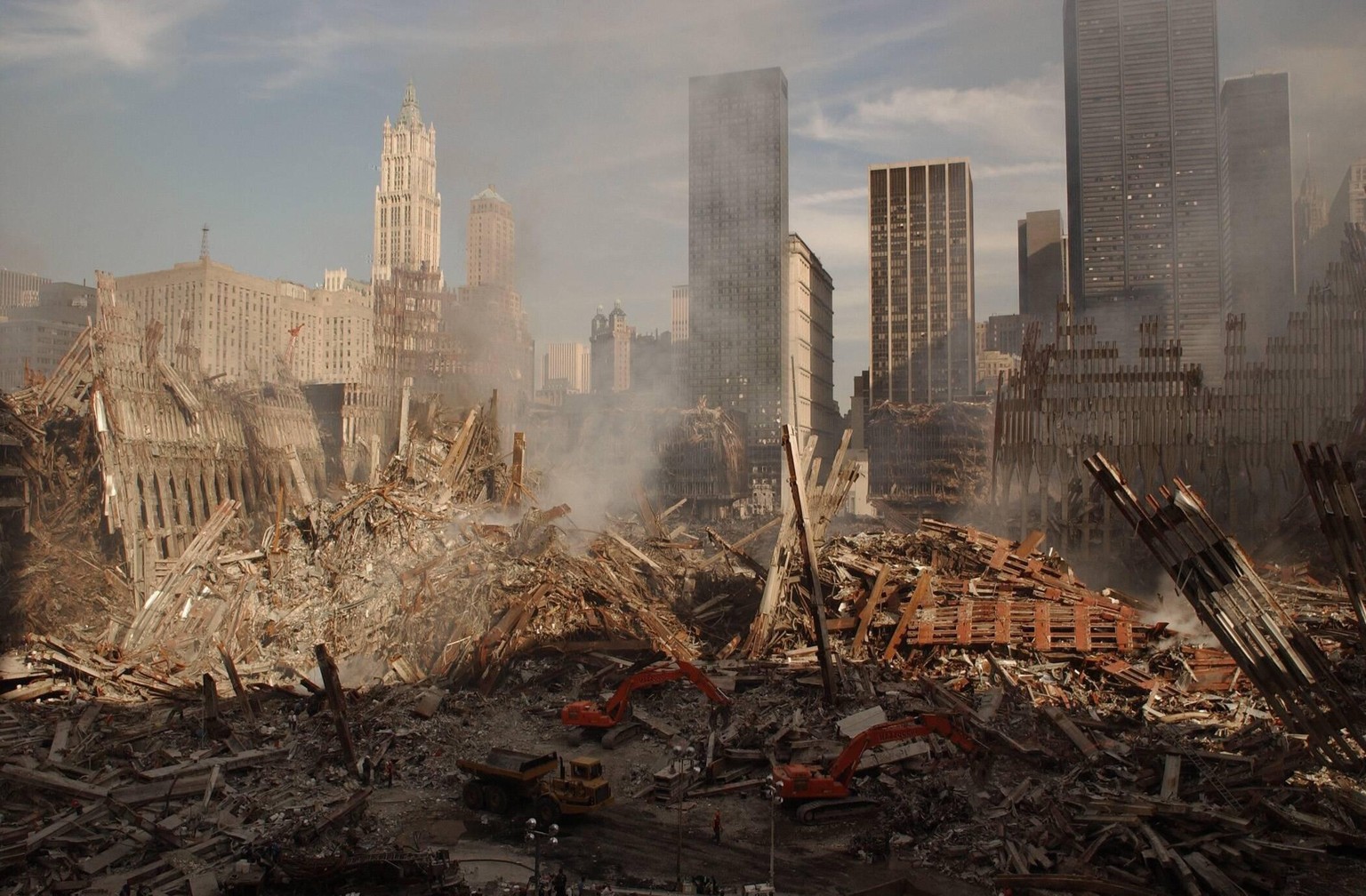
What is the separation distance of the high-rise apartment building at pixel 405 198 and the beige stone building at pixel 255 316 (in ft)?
42.2

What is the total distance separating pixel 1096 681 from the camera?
16516mm

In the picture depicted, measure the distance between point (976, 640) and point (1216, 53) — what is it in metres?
68.0

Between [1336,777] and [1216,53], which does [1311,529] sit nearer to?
[1336,777]

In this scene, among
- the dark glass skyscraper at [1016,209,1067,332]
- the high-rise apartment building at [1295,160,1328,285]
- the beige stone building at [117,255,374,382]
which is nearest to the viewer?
the high-rise apartment building at [1295,160,1328,285]

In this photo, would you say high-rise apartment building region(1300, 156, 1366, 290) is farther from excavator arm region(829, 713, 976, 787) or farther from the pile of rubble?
excavator arm region(829, 713, 976, 787)

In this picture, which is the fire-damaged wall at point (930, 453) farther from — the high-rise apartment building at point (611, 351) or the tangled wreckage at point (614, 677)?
the high-rise apartment building at point (611, 351)

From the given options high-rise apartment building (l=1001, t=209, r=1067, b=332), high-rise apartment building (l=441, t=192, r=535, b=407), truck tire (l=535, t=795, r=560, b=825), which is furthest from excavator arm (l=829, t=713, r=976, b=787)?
high-rise apartment building (l=1001, t=209, r=1067, b=332)

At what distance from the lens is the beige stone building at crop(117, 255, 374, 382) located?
96.2m

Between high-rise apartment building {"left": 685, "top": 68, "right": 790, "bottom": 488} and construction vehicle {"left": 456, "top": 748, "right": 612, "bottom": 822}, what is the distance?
4932 centimetres

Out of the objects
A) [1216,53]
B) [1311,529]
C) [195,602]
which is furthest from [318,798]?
[1216,53]

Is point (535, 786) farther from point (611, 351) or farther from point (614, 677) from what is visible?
point (611, 351)

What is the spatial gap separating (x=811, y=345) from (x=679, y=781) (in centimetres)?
6879

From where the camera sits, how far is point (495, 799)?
12281 mm

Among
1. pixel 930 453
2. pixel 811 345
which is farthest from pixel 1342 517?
pixel 811 345
